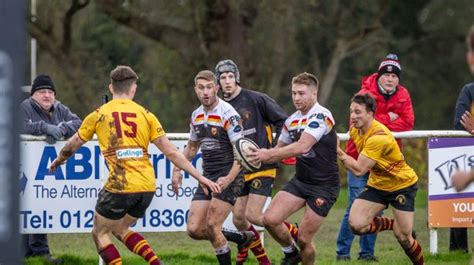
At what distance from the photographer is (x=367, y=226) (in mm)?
11172

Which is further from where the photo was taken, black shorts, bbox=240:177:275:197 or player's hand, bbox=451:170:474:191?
black shorts, bbox=240:177:275:197

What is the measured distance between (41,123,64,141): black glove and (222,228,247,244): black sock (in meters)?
2.08

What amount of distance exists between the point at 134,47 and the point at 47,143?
23.7 m

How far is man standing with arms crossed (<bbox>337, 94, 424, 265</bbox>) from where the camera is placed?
35.5ft

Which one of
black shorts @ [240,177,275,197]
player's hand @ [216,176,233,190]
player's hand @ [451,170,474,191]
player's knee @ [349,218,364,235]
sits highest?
player's hand @ [451,170,474,191]

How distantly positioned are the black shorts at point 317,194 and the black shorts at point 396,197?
17.7 inches

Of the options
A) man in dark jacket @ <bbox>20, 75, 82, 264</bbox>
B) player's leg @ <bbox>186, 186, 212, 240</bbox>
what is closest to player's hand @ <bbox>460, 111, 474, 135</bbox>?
player's leg @ <bbox>186, 186, 212, 240</bbox>

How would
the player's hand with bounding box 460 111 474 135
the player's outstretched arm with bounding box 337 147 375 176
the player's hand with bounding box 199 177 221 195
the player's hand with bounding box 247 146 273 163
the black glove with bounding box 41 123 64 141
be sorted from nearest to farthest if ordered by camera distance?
the player's hand with bounding box 199 177 221 195
the player's hand with bounding box 247 146 273 163
the player's outstretched arm with bounding box 337 147 375 176
the player's hand with bounding box 460 111 474 135
the black glove with bounding box 41 123 64 141

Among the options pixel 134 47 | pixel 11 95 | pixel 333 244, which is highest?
pixel 134 47

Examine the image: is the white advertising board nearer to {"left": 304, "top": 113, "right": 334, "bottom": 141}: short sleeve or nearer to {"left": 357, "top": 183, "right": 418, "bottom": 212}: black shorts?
{"left": 304, "top": 113, "right": 334, "bottom": 141}: short sleeve

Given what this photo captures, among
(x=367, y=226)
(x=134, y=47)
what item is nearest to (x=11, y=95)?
(x=367, y=226)

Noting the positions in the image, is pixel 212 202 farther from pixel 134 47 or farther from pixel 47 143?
pixel 134 47

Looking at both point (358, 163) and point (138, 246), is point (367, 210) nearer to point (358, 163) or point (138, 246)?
point (358, 163)

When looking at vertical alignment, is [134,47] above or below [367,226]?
above
